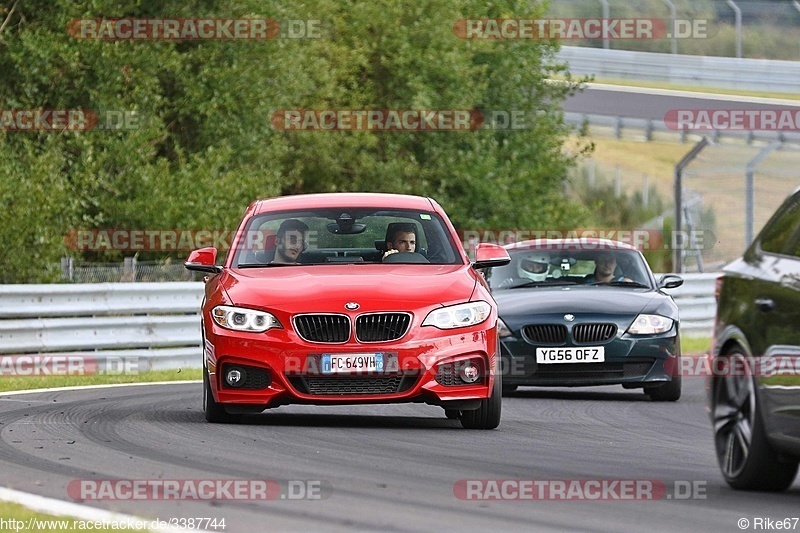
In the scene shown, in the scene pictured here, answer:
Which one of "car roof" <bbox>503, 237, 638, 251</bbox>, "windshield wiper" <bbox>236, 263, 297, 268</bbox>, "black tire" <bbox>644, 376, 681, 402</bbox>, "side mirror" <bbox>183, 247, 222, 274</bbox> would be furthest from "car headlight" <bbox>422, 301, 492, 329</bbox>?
"car roof" <bbox>503, 237, 638, 251</bbox>

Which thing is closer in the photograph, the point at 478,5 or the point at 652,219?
the point at 478,5

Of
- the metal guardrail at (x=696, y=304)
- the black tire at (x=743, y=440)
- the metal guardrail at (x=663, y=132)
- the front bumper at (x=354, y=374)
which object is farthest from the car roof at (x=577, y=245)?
the metal guardrail at (x=663, y=132)

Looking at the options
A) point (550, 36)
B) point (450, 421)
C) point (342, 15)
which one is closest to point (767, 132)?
point (550, 36)

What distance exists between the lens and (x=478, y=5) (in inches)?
1531

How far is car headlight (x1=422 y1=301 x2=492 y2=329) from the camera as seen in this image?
10844 millimetres

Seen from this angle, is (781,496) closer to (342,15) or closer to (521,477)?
(521,477)

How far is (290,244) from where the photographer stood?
12.0 meters

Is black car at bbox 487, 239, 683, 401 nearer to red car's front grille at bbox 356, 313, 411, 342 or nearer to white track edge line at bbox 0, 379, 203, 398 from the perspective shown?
white track edge line at bbox 0, 379, 203, 398

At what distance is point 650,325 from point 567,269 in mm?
1664

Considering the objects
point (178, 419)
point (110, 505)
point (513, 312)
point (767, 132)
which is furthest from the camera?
point (767, 132)

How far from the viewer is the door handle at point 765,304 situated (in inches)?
313

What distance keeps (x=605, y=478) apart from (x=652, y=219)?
4726cm

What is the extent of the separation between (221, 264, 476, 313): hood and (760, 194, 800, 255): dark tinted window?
2778 millimetres

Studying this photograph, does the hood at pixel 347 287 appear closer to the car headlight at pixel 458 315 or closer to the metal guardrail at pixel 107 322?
the car headlight at pixel 458 315
